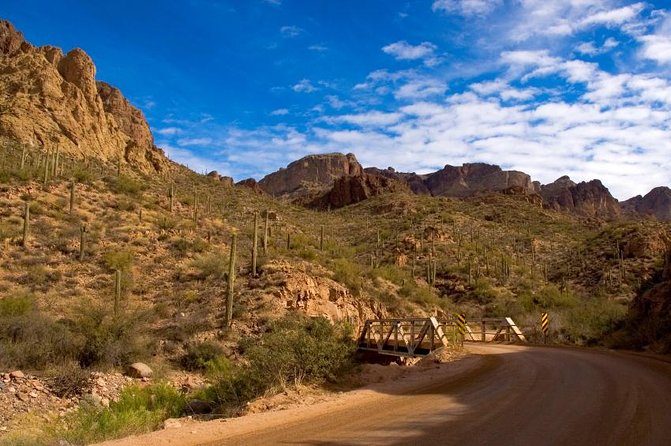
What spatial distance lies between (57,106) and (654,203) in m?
135

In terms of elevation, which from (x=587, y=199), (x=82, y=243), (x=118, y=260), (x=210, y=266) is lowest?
(x=210, y=266)

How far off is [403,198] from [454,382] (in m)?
73.6

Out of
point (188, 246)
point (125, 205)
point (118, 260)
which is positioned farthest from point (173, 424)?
point (125, 205)

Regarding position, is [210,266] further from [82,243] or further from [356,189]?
[356,189]

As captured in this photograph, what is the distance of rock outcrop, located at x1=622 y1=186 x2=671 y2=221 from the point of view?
133 meters

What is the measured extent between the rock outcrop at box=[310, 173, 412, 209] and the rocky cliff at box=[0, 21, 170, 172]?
1329 inches

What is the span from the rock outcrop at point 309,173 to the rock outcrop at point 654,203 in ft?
227

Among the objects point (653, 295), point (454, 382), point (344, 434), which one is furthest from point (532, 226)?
point (344, 434)

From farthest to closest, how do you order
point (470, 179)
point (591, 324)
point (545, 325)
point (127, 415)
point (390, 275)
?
point (470, 179)
point (390, 275)
point (545, 325)
point (591, 324)
point (127, 415)

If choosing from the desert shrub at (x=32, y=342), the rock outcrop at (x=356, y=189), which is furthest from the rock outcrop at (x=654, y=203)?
the desert shrub at (x=32, y=342)

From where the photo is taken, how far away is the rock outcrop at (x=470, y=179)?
143000 mm

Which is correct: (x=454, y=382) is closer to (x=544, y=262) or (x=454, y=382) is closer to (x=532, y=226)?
(x=544, y=262)

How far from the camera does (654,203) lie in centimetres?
13738

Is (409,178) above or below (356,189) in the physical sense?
above
